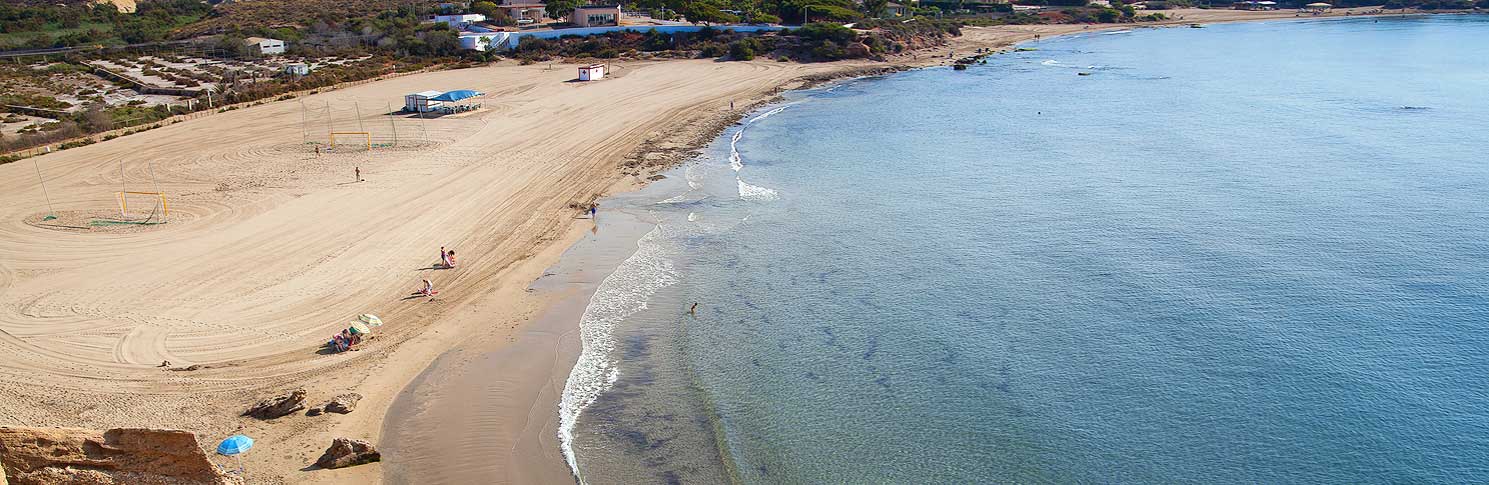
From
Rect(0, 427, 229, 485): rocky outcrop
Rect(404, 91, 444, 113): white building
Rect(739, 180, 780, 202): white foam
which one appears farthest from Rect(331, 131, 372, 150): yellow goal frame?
Rect(0, 427, 229, 485): rocky outcrop

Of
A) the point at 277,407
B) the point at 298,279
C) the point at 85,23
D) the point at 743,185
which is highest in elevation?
the point at 85,23

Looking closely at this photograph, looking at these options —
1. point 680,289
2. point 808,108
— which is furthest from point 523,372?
point 808,108

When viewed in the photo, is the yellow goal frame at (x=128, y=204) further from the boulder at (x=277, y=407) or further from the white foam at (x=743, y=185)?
the white foam at (x=743, y=185)

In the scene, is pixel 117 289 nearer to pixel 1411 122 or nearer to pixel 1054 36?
pixel 1411 122

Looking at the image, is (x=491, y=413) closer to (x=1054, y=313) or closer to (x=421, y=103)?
(x=1054, y=313)

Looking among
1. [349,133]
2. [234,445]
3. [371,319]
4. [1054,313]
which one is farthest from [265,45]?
[1054,313]

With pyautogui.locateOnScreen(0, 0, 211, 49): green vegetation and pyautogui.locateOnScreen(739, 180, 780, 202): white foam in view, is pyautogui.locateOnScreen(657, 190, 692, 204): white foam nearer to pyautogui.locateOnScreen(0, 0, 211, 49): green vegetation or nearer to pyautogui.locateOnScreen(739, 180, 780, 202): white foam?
pyautogui.locateOnScreen(739, 180, 780, 202): white foam

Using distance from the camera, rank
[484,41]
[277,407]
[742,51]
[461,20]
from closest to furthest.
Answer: [277,407]
[484,41]
[742,51]
[461,20]
